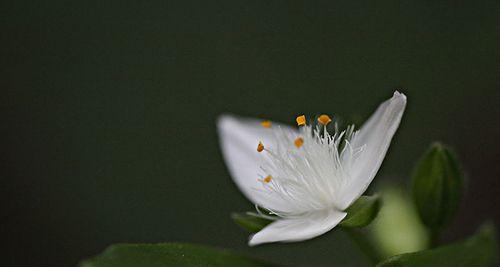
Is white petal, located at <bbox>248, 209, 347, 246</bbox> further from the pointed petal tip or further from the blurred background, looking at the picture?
the blurred background

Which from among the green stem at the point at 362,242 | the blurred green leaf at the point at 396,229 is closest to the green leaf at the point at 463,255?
the green stem at the point at 362,242

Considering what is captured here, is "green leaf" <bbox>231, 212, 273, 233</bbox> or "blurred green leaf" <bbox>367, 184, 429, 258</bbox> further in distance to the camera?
"blurred green leaf" <bbox>367, 184, 429, 258</bbox>

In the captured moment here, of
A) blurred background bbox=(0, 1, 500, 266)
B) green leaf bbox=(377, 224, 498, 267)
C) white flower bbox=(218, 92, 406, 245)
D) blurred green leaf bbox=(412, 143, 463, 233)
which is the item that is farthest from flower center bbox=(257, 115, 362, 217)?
blurred background bbox=(0, 1, 500, 266)

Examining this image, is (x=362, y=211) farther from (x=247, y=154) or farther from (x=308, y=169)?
(x=247, y=154)

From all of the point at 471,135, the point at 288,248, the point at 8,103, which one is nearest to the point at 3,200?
the point at 8,103

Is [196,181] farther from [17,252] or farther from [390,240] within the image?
[390,240]

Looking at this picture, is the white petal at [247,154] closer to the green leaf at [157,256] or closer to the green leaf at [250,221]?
the green leaf at [250,221]
